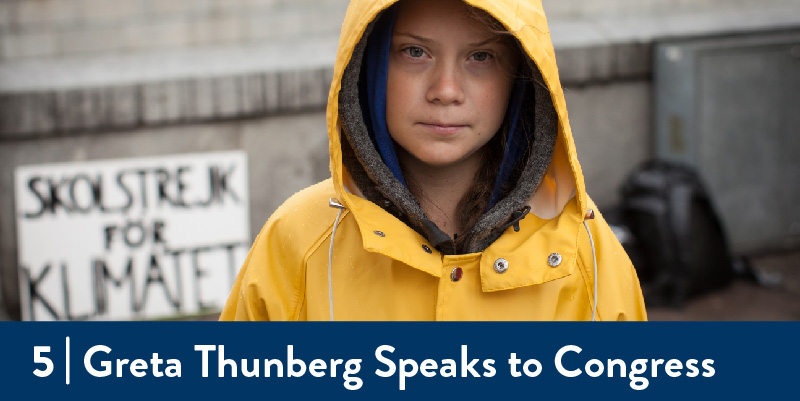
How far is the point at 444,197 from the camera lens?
2029mm

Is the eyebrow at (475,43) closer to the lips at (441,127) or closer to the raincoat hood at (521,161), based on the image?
the raincoat hood at (521,161)

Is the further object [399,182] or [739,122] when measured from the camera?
[739,122]

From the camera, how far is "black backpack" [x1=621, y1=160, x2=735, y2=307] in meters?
4.88

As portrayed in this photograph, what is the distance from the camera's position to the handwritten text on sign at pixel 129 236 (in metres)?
4.48

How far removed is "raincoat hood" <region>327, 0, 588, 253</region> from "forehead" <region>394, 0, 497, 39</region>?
48 millimetres

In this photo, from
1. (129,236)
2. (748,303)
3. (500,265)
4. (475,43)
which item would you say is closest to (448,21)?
(475,43)

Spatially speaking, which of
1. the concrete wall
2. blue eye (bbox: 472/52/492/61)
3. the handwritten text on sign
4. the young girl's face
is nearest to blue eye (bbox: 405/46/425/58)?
the young girl's face

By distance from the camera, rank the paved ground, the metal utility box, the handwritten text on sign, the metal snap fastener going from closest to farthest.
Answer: the metal snap fastener < the handwritten text on sign < the paved ground < the metal utility box

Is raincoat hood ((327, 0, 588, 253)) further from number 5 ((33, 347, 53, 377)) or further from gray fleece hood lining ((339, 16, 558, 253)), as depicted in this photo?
number 5 ((33, 347, 53, 377))

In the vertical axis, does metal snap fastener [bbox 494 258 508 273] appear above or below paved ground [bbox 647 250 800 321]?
above

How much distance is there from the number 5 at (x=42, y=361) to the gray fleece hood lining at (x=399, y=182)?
752mm

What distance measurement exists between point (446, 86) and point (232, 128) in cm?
316

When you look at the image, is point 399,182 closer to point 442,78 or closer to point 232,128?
point 442,78

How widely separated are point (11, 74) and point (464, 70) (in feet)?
12.2
